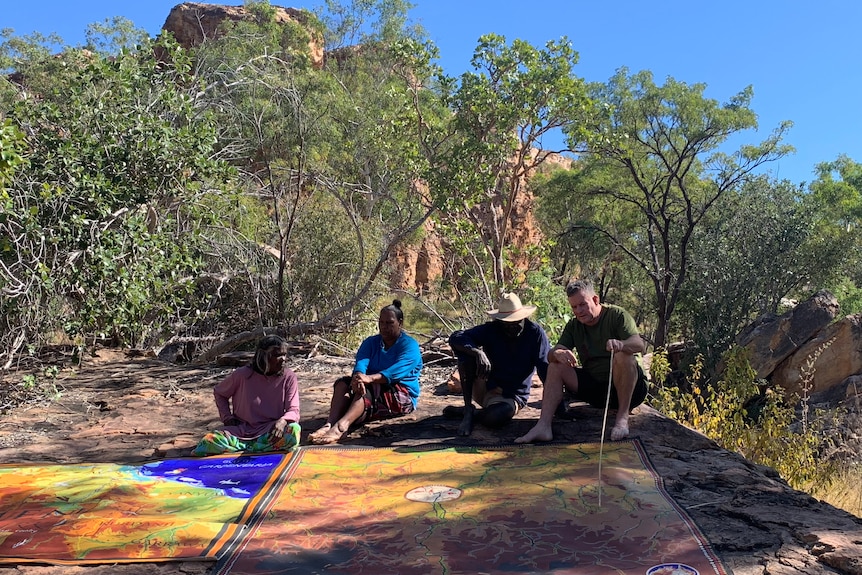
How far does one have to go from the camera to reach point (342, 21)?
27641 mm

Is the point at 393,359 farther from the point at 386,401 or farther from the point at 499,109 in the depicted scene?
the point at 499,109

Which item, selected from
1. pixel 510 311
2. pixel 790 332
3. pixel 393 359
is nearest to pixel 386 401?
pixel 393 359

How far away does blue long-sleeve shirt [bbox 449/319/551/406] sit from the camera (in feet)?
15.8

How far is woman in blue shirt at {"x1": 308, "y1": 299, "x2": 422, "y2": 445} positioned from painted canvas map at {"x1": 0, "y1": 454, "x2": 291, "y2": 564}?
763 mm

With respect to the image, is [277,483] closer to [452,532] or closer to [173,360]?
[452,532]

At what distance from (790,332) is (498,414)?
811 centimetres

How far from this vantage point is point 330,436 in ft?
14.4

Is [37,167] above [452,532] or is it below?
above

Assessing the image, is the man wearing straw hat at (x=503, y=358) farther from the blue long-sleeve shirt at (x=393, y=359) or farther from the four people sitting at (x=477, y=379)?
the blue long-sleeve shirt at (x=393, y=359)

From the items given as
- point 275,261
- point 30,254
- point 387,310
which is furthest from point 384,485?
point 275,261

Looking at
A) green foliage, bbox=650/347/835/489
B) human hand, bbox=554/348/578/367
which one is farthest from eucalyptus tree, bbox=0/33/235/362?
green foliage, bbox=650/347/835/489

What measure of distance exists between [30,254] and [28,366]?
6.78 ft

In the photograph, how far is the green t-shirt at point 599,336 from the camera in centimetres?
445

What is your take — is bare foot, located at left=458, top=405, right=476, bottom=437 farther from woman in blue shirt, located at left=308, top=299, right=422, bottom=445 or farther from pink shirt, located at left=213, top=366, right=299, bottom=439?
pink shirt, located at left=213, top=366, right=299, bottom=439
